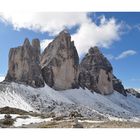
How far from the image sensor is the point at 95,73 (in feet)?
458

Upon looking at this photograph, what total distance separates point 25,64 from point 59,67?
1410 centimetres

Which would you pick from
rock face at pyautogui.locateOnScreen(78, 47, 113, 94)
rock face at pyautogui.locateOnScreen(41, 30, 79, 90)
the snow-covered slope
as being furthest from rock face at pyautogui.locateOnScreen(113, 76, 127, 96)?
rock face at pyautogui.locateOnScreen(41, 30, 79, 90)

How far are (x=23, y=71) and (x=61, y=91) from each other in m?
20.0

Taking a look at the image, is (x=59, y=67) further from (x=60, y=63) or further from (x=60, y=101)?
(x=60, y=101)

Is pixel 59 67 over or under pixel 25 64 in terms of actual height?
over

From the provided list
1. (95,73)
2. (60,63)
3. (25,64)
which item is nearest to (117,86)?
(95,73)

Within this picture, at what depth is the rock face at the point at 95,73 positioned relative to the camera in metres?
138

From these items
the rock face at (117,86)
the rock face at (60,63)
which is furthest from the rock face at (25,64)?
the rock face at (117,86)

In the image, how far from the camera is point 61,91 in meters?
124

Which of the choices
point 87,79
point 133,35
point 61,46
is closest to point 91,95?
point 87,79

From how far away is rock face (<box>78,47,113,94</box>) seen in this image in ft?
452

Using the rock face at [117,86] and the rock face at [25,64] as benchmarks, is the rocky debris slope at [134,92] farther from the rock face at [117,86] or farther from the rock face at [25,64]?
the rock face at [25,64]

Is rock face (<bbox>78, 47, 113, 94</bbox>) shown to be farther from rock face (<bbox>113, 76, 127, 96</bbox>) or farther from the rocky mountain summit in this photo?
rock face (<bbox>113, 76, 127, 96</bbox>)
